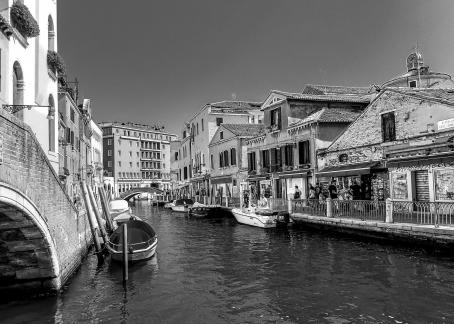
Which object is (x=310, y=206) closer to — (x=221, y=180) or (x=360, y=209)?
(x=360, y=209)

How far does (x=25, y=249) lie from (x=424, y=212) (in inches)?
479

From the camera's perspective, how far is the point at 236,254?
1548cm

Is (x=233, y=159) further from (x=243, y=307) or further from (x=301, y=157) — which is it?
(x=243, y=307)

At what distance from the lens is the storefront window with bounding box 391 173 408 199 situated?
59.1 ft

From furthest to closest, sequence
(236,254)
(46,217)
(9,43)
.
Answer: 1. (236,254)
2. (9,43)
3. (46,217)

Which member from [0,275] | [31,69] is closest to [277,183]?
[31,69]

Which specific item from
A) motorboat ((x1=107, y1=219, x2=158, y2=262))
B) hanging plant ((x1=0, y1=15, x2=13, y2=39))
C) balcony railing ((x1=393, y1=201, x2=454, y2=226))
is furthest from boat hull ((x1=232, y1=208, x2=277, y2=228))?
hanging plant ((x1=0, y1=15, x2=13, y2=39))

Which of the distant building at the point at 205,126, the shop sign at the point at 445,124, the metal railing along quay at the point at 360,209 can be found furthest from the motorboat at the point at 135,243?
the distant building at the point at 205,126

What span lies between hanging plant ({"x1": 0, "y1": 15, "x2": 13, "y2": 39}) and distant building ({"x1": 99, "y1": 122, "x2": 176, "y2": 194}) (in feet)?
234

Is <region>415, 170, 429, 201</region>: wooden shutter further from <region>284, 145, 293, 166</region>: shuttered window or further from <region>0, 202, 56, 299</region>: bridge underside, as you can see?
<region>0, 202, 56, 299</region>: bridge underside

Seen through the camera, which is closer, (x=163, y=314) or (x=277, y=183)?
(x=163, y=314)

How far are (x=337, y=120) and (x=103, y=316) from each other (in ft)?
62.1

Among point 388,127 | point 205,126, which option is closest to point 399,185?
point 388,127

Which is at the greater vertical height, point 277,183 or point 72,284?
point 277,183
